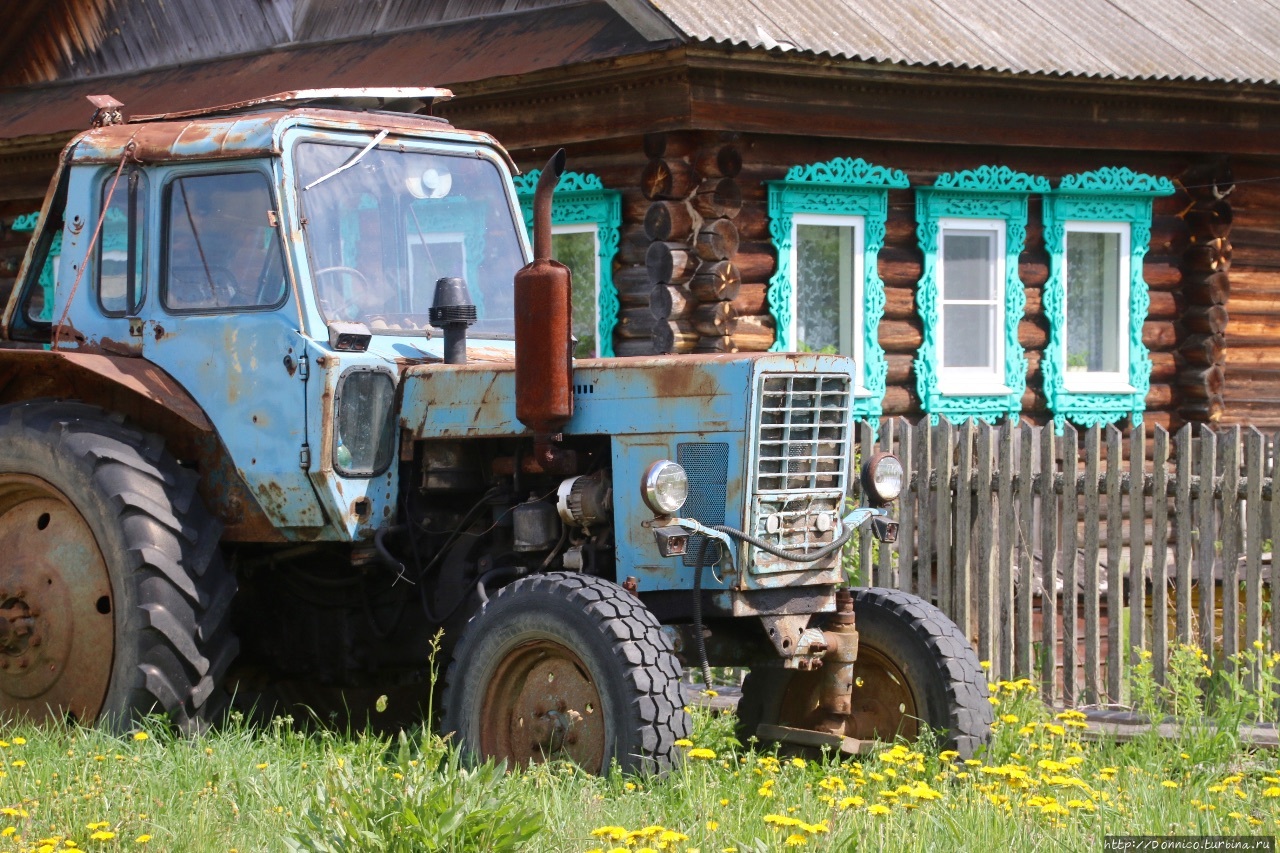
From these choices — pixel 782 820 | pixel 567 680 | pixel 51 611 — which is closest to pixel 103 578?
pixel 51 611

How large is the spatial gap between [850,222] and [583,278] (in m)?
1.99

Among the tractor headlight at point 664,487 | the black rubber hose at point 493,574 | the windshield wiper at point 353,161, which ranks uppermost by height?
the windshield wiper at point 353,161

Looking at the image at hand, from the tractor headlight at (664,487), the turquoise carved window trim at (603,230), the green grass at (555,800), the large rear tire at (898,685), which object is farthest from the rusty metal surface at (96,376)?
the turquoise carved window trim at (603,230)

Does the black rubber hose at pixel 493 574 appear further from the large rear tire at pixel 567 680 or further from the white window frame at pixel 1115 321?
the white window frame at pixel 1115 321

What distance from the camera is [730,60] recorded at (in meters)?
11.1

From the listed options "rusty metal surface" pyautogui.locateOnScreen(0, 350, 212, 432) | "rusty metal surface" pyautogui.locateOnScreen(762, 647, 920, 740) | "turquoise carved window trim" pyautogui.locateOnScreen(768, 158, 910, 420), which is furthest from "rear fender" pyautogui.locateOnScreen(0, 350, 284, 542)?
"turquoise carved window trim" pyautogui.locateOnScreen(768, 158, 910, 420)

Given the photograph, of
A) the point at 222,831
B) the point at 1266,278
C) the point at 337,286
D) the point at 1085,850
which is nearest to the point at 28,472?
the point at 337,286

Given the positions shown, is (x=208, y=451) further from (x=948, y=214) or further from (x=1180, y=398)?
(x=1180, y=398)

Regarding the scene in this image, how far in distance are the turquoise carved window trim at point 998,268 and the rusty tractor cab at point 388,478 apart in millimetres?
6755

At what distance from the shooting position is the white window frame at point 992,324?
516 inches

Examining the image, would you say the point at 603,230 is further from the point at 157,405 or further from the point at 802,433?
the point at 802,433

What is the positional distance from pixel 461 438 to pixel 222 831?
175cm

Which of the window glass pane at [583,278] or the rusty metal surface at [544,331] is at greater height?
the window glass pane at [583,278]

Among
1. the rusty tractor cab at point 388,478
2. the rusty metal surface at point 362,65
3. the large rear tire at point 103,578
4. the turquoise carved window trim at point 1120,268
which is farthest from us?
the turquoise carved window trim at point 1120,268
